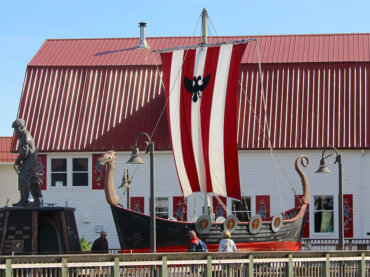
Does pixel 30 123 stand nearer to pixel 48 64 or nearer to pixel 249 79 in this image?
pixel 48 64

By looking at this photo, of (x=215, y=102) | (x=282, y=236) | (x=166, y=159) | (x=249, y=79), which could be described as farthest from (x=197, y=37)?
(x=282, y=236)


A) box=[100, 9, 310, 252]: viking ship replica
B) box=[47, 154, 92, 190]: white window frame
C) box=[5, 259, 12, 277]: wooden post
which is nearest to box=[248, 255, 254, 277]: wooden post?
box=[5, 259, 12, 277]: wooden post

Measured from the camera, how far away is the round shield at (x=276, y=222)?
32.4 m

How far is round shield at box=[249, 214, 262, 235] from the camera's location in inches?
1247

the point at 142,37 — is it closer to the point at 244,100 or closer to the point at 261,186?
the point at 244,100

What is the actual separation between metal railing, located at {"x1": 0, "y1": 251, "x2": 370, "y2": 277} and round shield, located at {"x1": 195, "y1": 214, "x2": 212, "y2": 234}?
Result: 6.75 m

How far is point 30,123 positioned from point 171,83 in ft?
27.2

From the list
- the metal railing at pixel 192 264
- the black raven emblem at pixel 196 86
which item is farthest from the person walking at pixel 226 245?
the black raven emblem at pixel 196 86

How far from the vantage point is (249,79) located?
42062 mm

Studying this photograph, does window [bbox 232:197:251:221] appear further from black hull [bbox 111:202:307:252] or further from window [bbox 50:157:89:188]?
black hull [bbox 111:202:307:252]

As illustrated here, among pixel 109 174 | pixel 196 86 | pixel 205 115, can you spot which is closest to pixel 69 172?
pixel 196 86

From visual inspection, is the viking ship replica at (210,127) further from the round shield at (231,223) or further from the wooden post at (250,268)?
the wooden post at (250,268)

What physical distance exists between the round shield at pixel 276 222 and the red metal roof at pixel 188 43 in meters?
11.5

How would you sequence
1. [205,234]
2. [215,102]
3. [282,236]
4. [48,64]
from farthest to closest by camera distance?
[48,64] < [215,102] < [282,236] < [205,234]
